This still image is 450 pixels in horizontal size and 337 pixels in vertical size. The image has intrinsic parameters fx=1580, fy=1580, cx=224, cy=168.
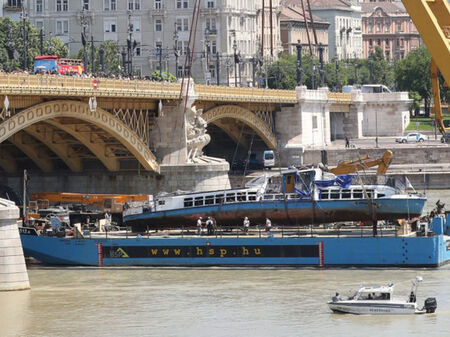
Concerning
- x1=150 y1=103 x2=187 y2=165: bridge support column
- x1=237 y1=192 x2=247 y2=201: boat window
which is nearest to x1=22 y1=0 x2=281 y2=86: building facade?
x1=150 y1=103 x2=187 y2=165: bridge support column

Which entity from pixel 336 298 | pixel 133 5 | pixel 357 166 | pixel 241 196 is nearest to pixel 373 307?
pixel 336 298

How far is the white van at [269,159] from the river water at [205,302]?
49.6 m

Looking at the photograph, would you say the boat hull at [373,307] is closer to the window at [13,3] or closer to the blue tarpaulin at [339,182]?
the blue tarpaulin at [339,182]

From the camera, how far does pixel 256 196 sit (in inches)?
2955

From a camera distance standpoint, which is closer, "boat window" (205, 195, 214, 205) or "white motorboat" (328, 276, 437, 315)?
"white motorboat" (328, 276, 437, 315)

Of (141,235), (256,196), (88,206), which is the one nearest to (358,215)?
(256,196)

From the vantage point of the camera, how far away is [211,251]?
71500mm

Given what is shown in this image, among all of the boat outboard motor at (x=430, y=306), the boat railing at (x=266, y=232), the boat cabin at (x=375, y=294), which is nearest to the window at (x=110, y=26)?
the boat railing at (x=266, y=232)

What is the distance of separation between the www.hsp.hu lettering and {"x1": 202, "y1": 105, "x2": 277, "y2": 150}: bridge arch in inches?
1327

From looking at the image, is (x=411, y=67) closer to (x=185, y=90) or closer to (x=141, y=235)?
(x=185, y=90)

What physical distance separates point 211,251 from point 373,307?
54.1 ft

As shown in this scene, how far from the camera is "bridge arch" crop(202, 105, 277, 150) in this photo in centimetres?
10769

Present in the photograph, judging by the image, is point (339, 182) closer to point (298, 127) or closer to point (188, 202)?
point (188, 202)

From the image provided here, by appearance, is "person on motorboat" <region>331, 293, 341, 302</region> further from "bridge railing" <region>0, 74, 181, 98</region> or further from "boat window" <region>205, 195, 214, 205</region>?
"bridge railing" <region>0, 74, 181, 98</region>
